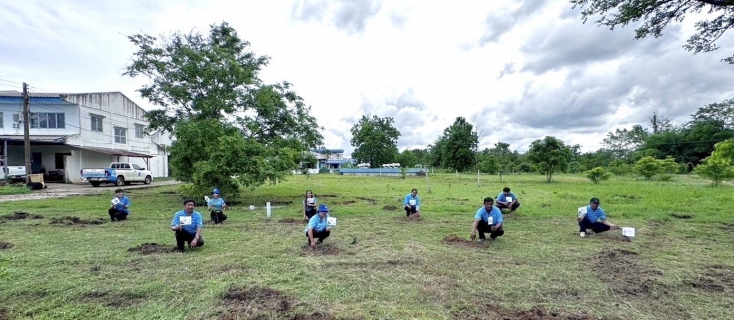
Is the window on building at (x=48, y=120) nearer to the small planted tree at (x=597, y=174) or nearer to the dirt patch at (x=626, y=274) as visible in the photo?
the dirt patch at (x=626, y=274)

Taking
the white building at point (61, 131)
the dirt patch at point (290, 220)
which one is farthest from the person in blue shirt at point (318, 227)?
the white building at point (61, 131)

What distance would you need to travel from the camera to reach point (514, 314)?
4.33 meters

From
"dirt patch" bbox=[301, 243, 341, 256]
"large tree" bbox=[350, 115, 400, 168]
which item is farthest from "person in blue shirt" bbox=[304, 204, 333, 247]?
"large tree" bbox=[350, 115, 400, 168]

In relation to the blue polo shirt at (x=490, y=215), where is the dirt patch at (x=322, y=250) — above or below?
below

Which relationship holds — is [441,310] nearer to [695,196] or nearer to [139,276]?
[139,276]

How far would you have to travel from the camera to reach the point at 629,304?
4.64 m

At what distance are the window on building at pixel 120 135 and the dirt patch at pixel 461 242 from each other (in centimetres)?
3282

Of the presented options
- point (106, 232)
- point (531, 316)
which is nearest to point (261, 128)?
point (106, 232)

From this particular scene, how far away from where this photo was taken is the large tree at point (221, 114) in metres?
13.8

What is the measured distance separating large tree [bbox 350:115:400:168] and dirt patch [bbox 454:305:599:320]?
5616 centimetres

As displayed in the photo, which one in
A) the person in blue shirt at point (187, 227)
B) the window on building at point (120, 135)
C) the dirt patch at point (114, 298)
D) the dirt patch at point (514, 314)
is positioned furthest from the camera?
the window on building at point (120, 135)

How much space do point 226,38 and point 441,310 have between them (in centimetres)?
1639

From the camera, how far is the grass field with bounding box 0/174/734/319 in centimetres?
446

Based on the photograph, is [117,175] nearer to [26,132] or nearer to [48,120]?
[26,132]
